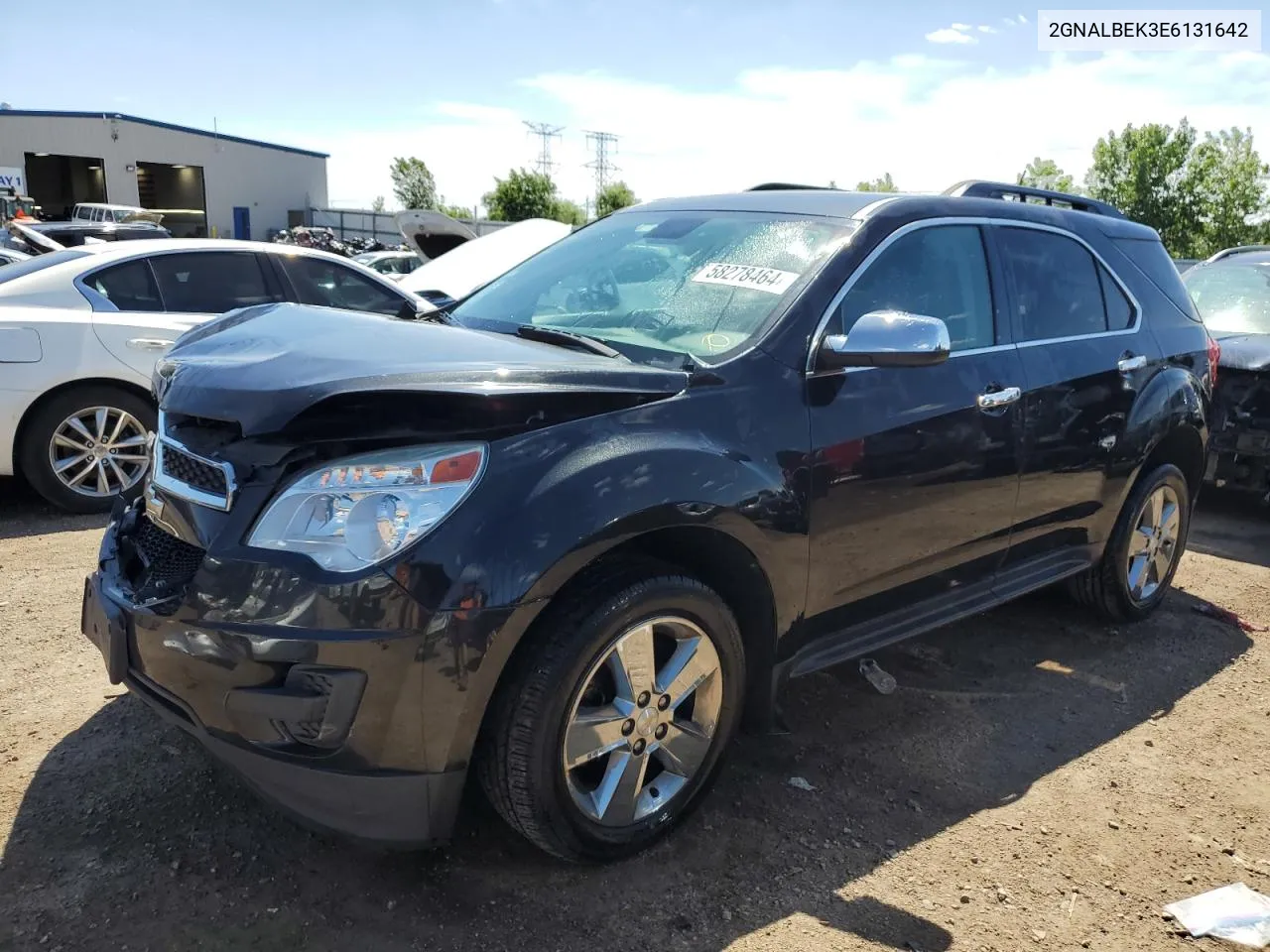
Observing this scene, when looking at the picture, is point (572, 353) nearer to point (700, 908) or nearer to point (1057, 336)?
point (700, 908)

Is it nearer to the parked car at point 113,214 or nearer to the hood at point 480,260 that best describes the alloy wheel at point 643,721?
the hood at point 480,260

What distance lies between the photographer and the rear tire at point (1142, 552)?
174 inches

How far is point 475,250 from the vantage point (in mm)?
9867

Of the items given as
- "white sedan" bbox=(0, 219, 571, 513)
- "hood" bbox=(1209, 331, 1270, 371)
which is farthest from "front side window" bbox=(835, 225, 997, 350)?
"hood" bbox=(1209, 331, 1270, 371)

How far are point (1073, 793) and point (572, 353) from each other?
2192mm

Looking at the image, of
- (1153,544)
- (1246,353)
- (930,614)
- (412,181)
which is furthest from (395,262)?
(412,181)

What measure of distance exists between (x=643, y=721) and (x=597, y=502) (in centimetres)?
65

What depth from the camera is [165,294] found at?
19.8 ft

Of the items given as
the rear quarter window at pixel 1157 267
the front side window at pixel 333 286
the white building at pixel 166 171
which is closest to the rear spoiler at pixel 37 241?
the front side window at pixel 333 286

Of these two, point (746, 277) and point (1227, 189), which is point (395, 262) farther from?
point (1227, 189)

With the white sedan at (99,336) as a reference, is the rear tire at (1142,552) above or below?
below

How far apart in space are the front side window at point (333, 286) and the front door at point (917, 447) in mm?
3886

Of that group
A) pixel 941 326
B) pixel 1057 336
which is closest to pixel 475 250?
pixel 1057 336

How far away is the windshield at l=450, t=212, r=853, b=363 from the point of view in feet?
9.82
